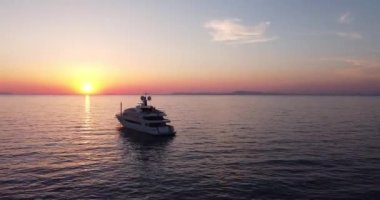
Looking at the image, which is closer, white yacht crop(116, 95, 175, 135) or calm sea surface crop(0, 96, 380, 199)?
calm sea surface crop(0, 96, 380, 199)

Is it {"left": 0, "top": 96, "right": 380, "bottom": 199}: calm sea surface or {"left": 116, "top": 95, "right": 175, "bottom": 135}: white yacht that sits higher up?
{"left": 116, "top": 95, "right": 175, "bottom": 135}: white yacht

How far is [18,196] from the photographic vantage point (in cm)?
3123

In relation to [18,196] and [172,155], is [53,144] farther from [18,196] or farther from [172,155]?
[18,196]

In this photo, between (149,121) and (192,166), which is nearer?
(192,166)

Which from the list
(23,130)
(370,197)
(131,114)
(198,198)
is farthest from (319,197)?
(23,130)

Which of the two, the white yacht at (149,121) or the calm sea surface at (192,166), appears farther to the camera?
the white yacht at (149,121)

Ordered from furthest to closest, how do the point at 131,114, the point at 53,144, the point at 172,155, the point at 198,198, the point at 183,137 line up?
the point at 131,114 < the point at 183,137 < the point at 53,144 < the point at 172,155 < the point at 198,198

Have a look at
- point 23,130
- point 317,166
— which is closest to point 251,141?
point 317,166

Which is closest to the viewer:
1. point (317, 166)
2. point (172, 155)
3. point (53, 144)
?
point (317, 166)

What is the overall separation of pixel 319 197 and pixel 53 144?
150 feet

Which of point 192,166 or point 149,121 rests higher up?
point 149,121

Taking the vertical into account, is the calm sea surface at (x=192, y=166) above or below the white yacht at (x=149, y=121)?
below

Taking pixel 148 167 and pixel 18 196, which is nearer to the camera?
pixel 18 196

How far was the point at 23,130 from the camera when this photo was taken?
257ft
